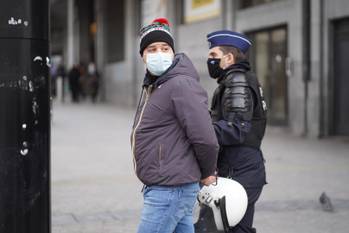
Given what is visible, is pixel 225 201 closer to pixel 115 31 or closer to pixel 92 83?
pixel 92 83

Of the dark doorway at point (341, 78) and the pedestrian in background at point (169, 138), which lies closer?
the pedestrian in background at point (169, 138)

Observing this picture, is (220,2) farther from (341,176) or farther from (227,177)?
(227,177)

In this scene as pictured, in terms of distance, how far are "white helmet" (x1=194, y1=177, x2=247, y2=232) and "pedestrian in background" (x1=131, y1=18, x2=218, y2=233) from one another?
0.50m

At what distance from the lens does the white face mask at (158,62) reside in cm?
357

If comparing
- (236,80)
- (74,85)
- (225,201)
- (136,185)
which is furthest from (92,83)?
(225,201)

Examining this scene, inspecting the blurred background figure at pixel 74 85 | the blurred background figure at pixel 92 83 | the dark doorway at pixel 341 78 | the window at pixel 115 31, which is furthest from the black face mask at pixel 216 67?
the blurred background figure at pixel 74 85

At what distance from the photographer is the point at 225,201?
4098mm

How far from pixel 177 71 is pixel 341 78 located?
11148 millimetres

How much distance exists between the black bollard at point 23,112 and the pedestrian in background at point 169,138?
26.5 inches

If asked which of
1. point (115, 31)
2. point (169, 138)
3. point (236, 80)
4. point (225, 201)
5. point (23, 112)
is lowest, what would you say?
point (225, 201)

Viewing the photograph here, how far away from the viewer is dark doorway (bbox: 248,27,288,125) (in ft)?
52.3

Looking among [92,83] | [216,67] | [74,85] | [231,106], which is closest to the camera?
[231,106]

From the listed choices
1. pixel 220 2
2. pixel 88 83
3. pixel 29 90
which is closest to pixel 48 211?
pixel 29 90

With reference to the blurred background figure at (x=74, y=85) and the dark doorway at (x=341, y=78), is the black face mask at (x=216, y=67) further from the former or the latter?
the blurred background figure at (x=74, y=85)
